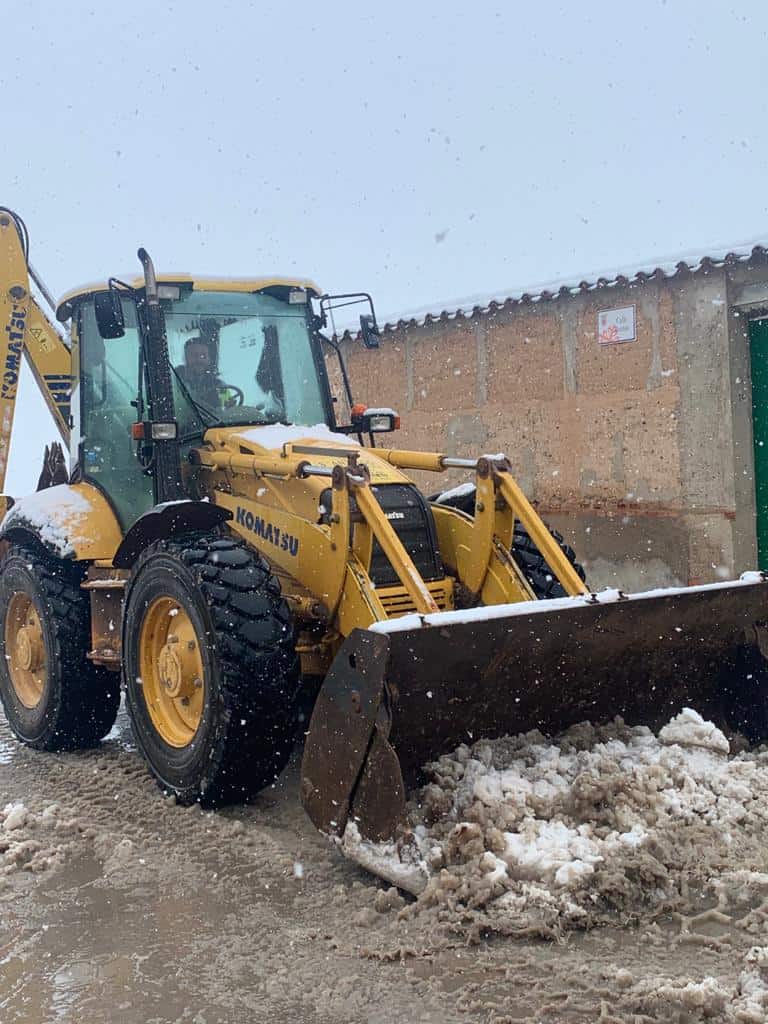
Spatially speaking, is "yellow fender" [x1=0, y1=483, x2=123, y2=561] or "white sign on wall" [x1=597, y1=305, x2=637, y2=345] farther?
"white sign on wall" [x1=597, y1=305, x2=637, y2=345]

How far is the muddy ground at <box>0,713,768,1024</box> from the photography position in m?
2.87

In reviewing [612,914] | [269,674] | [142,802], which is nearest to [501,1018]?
[612,914]

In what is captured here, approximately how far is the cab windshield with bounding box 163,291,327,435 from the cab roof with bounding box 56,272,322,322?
46 mm

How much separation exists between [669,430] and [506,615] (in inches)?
221

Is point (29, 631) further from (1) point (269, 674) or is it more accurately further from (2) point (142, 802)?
(1) point (269, 674)

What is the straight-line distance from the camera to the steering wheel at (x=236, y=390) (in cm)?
567

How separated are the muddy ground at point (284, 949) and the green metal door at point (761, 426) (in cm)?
569

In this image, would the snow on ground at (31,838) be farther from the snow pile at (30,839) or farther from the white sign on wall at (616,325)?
the white sign on wall at (616,325)

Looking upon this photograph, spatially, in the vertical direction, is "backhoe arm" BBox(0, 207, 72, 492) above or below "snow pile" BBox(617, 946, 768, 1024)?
above

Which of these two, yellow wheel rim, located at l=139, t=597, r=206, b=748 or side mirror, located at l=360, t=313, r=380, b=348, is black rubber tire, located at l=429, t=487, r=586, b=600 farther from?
yellow wheel rim, located at l=139, t=597, r=206, b=748

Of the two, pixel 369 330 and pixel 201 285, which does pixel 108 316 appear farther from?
pixel 369 330

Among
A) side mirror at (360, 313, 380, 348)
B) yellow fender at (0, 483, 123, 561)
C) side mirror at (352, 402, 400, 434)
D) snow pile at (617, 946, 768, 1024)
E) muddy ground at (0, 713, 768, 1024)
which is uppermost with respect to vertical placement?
side mirror at (360, 313, 380, 348)

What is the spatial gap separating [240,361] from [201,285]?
481 mm

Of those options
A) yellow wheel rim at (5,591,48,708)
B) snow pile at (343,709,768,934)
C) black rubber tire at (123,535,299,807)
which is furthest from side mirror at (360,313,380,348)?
snow pile at (343,709,768,934)
